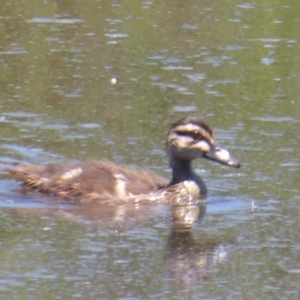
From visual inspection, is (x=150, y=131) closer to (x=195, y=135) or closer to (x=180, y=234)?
(x=195, y=135)

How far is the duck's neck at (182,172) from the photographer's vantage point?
332 inches

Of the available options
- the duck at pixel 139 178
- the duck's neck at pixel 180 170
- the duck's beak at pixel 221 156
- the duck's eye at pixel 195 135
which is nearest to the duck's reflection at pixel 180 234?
the duck at pixel 139 178

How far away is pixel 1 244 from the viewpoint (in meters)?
6.83

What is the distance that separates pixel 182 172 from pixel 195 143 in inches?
9.8

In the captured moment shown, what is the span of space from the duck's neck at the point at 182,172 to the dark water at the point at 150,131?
0.61 ft

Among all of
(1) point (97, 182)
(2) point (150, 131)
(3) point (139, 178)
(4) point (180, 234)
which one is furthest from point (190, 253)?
(2) point (150, 131)

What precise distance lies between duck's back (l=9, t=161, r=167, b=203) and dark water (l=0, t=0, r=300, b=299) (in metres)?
0.22

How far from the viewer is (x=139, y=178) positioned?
831 cm

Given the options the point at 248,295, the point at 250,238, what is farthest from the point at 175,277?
the point at 250,238

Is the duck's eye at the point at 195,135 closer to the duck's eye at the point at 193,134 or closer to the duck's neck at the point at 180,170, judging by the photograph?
the duck's eye at the point at 193,134

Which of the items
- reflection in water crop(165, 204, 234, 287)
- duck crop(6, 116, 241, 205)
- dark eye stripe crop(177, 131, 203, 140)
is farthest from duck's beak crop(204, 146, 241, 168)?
reflection in water crop(165, 204, 234, 287)

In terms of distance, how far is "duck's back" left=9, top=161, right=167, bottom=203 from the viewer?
8.30 meters

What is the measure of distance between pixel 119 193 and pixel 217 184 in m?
0.78

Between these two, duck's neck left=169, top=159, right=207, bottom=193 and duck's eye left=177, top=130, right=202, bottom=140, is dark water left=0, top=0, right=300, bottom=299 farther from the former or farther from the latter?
duck's eye left=177, top=130, right=202, bottom=140
